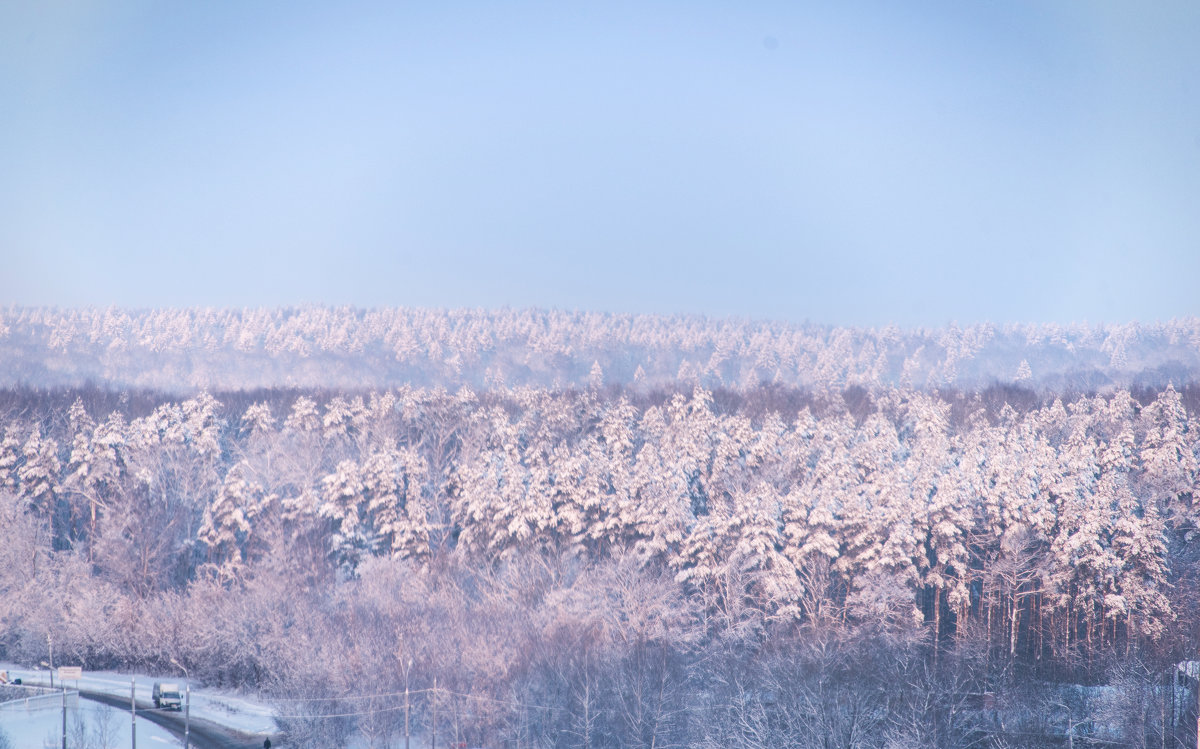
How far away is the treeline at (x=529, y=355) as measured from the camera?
128000 mm

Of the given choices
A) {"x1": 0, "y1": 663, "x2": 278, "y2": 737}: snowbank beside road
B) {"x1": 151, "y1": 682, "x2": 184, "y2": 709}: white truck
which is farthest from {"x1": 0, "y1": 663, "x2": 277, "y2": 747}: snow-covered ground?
{"x1": 151, "y1": 682, "x2": 184, "y2": 709}: white truck

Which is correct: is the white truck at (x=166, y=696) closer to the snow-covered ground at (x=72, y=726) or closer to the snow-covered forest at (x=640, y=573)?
the snow-covered ground at (x=72, y=726)

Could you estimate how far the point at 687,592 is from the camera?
43625mm

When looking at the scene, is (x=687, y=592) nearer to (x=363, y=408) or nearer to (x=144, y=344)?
(x=363, y=408)

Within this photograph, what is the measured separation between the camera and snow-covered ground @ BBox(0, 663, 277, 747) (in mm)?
34062

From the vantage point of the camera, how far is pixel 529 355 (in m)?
157

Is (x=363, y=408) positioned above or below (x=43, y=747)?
above

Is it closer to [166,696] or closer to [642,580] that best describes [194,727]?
[166,696]

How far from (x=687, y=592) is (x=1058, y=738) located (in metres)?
15.9

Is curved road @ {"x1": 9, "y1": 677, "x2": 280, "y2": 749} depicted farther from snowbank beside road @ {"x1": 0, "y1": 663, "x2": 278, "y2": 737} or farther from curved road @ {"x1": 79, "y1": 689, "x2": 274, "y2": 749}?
snowbank beside road @ {"x1": 0, "y1": 663, "x2": 278, "y2": 737}

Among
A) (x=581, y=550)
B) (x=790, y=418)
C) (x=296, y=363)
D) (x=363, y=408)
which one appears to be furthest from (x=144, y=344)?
(x=581, y=550)

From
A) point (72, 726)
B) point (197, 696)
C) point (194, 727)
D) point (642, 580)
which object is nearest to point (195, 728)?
point (194, 727)

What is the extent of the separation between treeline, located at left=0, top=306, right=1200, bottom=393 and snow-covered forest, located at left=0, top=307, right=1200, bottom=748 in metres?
56.6

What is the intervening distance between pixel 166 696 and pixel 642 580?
18.7 metres
